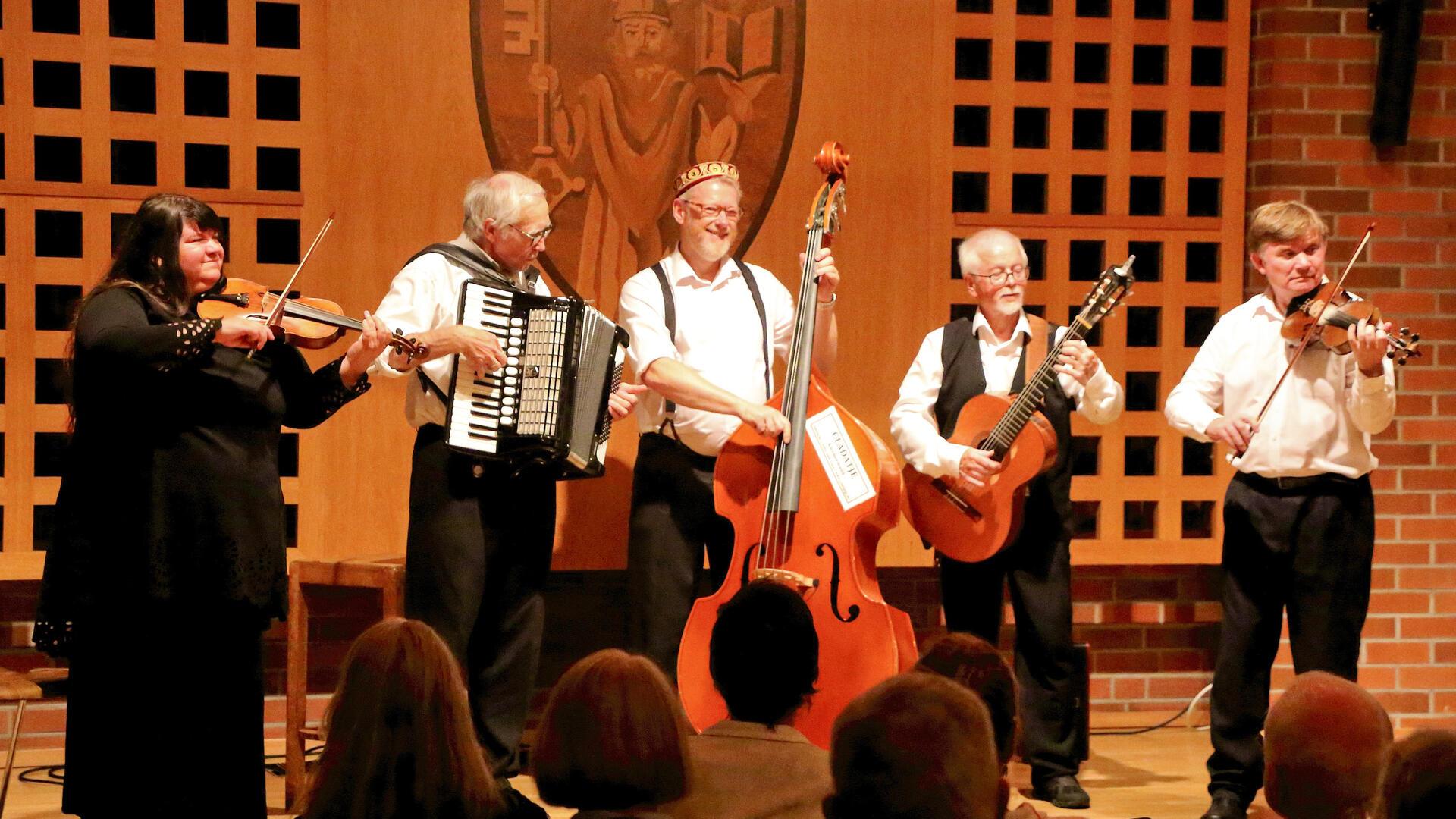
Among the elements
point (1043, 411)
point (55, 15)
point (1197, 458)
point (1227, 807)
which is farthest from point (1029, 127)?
point (55, 15)

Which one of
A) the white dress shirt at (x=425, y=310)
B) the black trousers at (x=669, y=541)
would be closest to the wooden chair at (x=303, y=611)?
the white dress shirt at (x=425, y=310)

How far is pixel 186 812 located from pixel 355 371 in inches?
41.5

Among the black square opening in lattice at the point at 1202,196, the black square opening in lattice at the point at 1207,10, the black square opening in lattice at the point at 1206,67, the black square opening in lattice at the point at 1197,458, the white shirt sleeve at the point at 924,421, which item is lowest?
the black square opening in lattice at the point at 1197,458

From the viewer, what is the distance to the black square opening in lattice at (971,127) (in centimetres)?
520

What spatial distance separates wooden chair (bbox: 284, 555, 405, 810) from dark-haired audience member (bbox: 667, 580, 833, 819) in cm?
211

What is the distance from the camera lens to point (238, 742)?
127 inches

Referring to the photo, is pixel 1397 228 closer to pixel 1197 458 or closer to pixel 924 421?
pixel 1197 458

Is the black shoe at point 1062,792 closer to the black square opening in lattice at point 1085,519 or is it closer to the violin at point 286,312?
the black square opening in lattice at point 1085,519

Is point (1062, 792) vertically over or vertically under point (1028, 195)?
under

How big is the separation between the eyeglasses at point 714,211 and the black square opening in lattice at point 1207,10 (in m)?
2.08

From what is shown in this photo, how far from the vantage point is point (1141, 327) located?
527 centimetres

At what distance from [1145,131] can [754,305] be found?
1.96 meters

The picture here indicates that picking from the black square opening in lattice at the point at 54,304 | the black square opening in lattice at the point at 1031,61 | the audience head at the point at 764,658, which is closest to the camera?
the audience head at the point at 764,658

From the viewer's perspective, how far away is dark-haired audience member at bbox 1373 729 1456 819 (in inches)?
60.0
